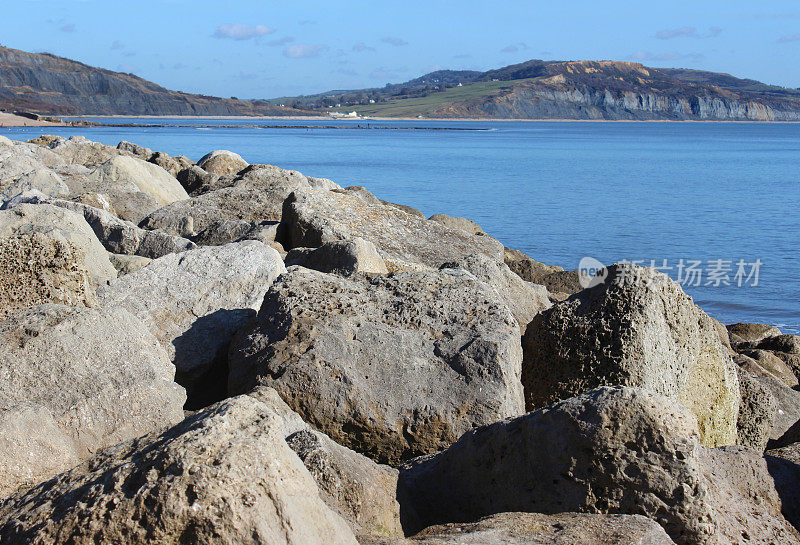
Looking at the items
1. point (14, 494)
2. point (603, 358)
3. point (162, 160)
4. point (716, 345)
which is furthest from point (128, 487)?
point (162, 160)

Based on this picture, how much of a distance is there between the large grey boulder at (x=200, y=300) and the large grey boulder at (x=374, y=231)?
161 centimetres

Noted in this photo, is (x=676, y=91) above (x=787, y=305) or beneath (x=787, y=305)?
above

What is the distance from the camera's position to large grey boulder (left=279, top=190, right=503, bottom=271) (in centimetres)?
662

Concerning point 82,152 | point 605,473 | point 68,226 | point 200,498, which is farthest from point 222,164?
point 200,498

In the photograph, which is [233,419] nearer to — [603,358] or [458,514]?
[458,514]

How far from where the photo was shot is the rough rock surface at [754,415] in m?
4.69

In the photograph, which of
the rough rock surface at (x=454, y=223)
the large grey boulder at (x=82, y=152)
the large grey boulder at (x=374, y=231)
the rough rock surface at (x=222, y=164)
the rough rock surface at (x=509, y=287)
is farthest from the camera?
the large grey boulder at (x=82, y=152)

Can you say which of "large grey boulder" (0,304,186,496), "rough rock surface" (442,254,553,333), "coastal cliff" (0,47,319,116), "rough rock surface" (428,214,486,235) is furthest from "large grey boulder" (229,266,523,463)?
"coastal cliff" (0,47,319,116)

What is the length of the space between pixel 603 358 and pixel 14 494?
109 inches

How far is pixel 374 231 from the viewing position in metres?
6.91

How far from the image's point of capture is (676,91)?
6870 inches

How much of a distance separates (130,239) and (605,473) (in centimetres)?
522

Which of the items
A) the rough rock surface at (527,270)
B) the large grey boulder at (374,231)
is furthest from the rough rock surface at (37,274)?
the rough rock surface at (527,270)

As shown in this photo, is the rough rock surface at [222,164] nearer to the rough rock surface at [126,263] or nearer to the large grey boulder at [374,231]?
the large grey boulder at [374,231]
